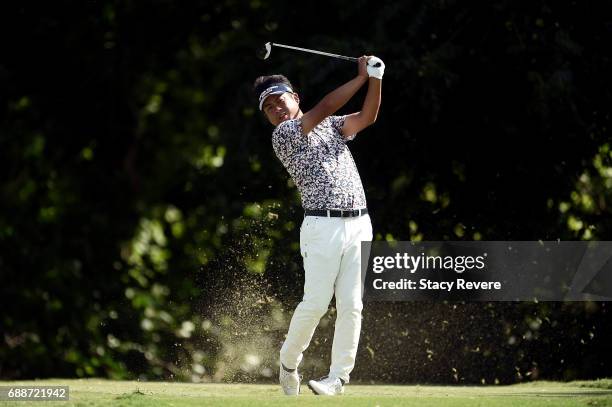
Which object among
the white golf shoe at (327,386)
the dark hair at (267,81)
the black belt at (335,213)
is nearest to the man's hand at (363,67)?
the dark hair at (267,81)

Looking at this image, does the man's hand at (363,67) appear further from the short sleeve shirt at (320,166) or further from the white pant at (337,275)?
the white pant at (337,275)

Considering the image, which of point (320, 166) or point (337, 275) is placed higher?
point (320, 166)

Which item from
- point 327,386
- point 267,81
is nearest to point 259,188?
point 267,81

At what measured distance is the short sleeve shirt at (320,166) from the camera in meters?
4.88

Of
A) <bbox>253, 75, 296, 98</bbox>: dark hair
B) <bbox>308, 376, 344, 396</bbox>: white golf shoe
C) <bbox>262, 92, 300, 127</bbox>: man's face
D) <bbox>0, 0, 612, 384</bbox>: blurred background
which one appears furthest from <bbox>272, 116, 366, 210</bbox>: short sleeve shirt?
<bbox>0, 0, 612, 384</bbox>: blurred background

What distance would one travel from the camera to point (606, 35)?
6.60 m

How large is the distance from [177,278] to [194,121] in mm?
1131

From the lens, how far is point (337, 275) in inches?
196

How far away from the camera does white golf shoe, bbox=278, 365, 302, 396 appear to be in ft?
17.0

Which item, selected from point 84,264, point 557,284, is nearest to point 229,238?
point 84,264

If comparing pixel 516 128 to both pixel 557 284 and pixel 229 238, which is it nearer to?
pixel 557 284

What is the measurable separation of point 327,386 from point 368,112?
1.10 metres

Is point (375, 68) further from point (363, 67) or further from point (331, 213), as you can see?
point (331, 213)

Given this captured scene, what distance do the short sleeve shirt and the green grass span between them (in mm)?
766
